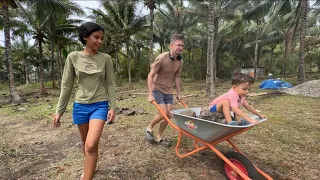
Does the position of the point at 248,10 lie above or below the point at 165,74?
above

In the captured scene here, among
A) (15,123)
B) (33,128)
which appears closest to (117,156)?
(33,128)

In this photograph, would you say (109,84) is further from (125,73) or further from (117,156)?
(125,73)

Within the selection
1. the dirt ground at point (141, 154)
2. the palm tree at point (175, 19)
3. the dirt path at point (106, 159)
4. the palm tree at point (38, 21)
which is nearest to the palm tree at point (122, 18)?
the palm tree at point (38, 21)

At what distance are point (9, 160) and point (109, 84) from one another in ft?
7.68

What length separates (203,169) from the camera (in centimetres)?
287

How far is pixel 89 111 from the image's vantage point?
87.2 inches

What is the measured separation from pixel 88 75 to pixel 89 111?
364 mm

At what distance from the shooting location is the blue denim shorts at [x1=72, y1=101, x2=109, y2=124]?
7.16ft

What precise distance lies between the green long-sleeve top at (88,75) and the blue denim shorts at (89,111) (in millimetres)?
44

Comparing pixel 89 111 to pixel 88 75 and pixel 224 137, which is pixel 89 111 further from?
pixel 224 137

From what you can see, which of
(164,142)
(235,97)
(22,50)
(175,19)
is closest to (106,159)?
(164,142)

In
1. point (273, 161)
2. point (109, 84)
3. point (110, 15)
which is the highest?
point (110, 15)

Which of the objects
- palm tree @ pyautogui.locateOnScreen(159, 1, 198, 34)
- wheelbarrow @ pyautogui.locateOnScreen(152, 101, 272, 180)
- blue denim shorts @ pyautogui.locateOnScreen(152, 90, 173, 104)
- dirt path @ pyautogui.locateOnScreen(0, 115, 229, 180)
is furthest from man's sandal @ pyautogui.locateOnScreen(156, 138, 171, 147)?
palm tree @ pyautogui.locateOnScreen(159, 1, 198, 34)

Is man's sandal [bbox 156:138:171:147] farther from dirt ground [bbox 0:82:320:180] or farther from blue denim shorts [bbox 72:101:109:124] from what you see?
blue denim shorts [bbox 72:101:109:124]
